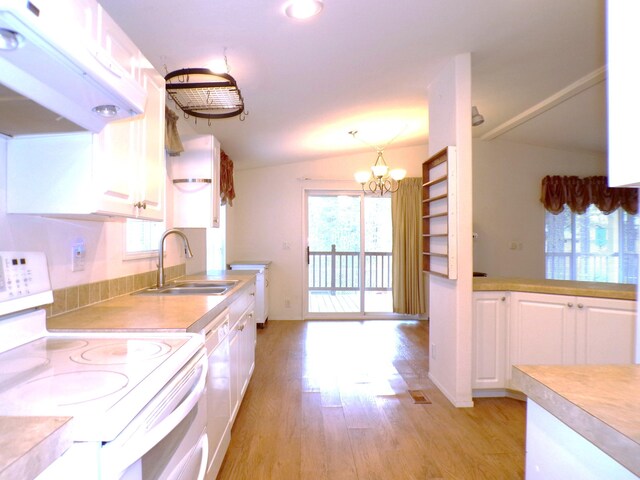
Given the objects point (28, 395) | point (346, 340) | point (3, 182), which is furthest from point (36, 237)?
point (346, 340)

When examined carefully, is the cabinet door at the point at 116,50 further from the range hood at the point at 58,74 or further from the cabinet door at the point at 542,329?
the cabinet door at the point at 542,329

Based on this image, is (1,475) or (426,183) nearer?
(1,475)

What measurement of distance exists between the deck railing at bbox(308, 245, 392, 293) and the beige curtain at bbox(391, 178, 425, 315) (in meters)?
0.37

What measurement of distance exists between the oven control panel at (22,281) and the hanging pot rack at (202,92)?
1.10m

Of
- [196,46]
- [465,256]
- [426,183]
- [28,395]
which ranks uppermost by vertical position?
[196,46]

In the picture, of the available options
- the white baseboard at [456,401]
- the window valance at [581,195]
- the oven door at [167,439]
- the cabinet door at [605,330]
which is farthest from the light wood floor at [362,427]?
the window valance at [581,195]

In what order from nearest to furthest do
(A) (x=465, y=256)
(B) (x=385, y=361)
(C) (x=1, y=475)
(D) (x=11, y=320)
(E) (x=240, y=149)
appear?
1. (C) (x=1, y=475)
2. (D) (x=11, y=320)
3. (A) (x=465, y=256)
4. (B) (x=385, y=361)
5. (E) (x=240, y=149)

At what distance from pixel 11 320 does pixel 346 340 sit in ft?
12.0

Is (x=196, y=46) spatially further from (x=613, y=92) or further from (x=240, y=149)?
(x=240, y=149)

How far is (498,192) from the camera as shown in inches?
217

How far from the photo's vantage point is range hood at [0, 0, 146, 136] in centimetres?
77

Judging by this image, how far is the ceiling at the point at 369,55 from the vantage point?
187cm

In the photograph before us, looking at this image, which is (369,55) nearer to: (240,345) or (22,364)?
(240,345)

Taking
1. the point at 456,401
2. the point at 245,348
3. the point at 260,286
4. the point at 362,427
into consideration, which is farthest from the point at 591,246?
the point at 245,348
